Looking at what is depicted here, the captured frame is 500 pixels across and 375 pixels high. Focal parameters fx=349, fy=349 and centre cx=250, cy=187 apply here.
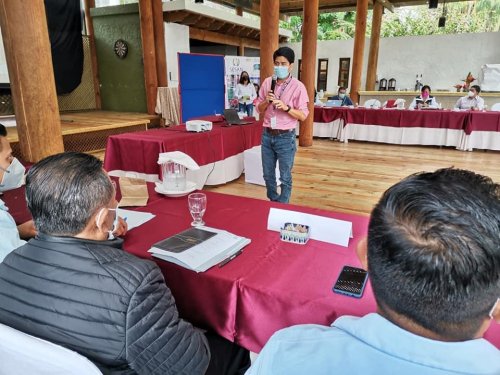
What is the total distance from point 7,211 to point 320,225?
3.82 ft

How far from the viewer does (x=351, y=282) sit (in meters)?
0.99

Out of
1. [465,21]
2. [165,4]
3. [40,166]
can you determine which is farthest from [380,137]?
[465,21]

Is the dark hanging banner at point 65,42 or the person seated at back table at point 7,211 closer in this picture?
the person seated at back table at point 7,211

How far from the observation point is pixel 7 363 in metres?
0.73

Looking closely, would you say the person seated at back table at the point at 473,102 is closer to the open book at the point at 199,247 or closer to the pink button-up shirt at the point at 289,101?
the pink button-up shirt at the point at 289,101

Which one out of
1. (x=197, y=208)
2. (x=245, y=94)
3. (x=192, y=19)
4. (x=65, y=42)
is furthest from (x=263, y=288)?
(x=192, y=19)

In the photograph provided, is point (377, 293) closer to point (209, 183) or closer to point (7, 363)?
point (7, 363)

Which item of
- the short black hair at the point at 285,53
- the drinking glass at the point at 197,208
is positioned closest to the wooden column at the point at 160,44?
the short black hair at the point at 285,53

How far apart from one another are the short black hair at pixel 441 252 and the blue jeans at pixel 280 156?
2446 mm

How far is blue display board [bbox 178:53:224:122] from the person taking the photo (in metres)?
7.24

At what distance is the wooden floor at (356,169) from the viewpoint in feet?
12.8

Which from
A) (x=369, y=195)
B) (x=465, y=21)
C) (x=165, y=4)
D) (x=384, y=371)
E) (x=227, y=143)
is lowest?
(x=369, y=195)

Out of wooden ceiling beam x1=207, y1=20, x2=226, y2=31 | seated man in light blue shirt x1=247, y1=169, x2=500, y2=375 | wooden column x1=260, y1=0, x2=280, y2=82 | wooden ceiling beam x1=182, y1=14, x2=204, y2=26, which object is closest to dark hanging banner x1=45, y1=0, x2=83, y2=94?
wooden ceiling beam x1=182, y1=14, x2=204, y2=26

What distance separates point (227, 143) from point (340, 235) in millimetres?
3027
